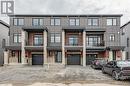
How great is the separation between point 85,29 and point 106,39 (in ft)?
14.3

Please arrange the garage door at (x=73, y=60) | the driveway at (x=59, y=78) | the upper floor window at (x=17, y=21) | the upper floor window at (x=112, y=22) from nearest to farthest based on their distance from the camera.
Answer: the driveway at (x=59, y=78) < the upper floor window at (x=112, y=22) < the upper floor window at (x=17, y=21) < the garage door at (x=73, y=60)

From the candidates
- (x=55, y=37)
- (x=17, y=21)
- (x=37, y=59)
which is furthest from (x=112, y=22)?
(x=17, y=21)

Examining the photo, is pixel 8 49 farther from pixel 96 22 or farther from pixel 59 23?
pixel 96 22

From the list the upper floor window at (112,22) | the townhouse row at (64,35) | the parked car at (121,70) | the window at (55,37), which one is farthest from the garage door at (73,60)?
the parked car at (121,70)

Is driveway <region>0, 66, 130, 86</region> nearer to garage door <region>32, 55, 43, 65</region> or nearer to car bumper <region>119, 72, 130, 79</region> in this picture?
car bumper <region>119, 72, 130, 79</region>

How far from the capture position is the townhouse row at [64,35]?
39.2 m

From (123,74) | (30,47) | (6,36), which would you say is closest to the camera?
(123,74)

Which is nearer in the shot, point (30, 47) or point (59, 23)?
point (30, 47)

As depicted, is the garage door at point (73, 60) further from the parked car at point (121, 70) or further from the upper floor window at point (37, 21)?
the parked car at point (121, 70)

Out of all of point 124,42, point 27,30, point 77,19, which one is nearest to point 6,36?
point 27,30

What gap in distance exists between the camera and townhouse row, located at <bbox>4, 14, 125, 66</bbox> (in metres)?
39.2

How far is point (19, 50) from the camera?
1518 inches

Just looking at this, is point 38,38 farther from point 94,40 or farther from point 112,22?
point 112,22

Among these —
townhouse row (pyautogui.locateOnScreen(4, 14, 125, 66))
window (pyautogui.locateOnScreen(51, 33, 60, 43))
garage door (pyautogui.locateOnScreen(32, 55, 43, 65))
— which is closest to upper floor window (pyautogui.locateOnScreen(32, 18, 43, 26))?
townhouse row (pyautogui.locateOnScreen(4, 14, 125, 66))
